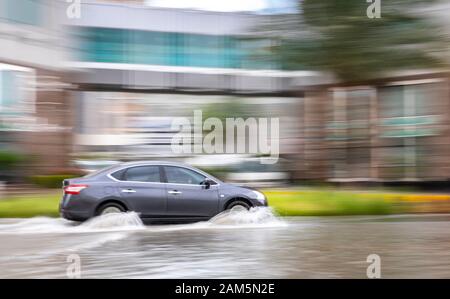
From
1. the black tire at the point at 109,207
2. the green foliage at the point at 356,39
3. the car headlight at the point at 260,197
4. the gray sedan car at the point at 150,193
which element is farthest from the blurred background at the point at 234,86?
the black tire at the point at 109,207

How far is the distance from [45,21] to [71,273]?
44.3ft

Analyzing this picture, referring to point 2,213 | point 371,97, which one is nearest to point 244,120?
point 371,97

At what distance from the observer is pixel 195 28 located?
19859 mm

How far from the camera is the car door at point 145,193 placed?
40.2 ft

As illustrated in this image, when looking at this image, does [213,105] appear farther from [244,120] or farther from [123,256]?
[123,256]

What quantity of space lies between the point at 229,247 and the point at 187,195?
2511 millimetres

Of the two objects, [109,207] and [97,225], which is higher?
[109,207]

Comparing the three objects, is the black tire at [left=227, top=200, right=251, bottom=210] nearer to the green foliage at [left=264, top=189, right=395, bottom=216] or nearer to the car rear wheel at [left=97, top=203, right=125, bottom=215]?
the green foliage at [left=264, top=189, right=395, bottom=216]

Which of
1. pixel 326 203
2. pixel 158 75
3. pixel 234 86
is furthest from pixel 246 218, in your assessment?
pixel 158 75

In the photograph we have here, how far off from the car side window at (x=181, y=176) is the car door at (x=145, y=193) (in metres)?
0.19

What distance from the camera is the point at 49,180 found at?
15703 millimetres

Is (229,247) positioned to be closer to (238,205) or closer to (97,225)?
(238,205)

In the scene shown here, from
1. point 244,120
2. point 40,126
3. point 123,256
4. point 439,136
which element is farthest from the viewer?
point 439,136

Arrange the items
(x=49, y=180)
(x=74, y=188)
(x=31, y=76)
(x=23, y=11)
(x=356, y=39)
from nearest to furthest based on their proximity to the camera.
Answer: (x=74, y=188), (x=356, y=39), (x=49, y=180), (x=23, y=11), (x=31, y=76)
